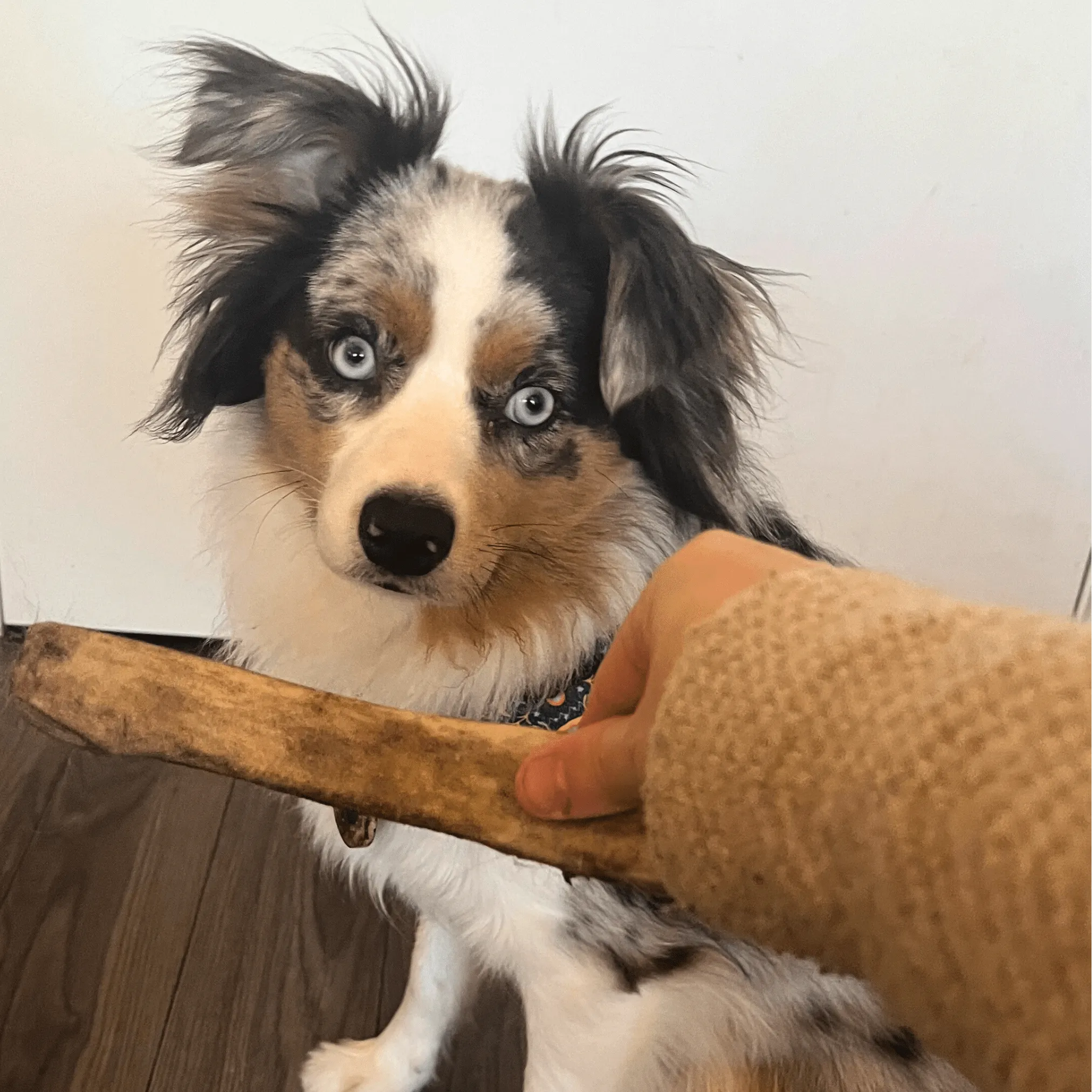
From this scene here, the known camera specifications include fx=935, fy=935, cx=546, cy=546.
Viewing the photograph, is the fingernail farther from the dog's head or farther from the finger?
the dog's head

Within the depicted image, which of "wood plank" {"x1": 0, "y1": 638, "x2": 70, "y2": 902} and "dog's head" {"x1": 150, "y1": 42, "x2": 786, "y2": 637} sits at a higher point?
"dog's head" {"x1": 150, "y1": 42, "x2": 786, "y2": 637}

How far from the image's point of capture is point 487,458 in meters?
0.91

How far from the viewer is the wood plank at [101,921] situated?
119 cm

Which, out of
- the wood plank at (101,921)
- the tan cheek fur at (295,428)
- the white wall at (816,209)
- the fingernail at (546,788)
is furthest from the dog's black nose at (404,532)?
the wood plank at (101,921)

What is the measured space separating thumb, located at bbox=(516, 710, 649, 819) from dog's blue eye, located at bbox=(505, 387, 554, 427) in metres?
0.42

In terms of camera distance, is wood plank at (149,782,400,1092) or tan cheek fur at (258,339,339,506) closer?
tan cheek fur at (258,339,339,506)

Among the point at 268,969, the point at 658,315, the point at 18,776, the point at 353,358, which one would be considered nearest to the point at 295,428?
the point at 353,358

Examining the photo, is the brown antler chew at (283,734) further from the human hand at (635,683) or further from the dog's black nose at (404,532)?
the dog's black nose at (404,532)

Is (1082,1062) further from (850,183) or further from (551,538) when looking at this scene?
(850,183)

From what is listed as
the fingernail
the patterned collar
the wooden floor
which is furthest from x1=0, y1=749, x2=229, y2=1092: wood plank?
the fingernail

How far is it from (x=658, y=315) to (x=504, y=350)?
0.55 feet

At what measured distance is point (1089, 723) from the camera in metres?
0.38

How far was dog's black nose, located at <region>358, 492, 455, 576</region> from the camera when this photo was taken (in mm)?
849

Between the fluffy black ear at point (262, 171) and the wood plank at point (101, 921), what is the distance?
2.24ft
